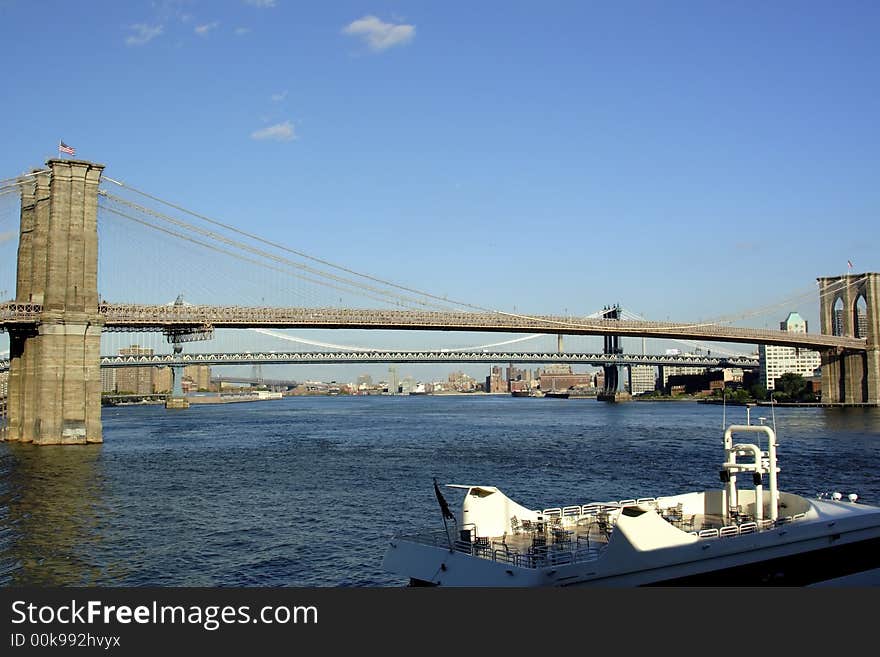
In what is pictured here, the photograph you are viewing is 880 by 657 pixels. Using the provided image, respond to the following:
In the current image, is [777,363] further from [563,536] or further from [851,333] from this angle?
[563,536]

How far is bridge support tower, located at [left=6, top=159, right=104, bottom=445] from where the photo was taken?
47.2 metres

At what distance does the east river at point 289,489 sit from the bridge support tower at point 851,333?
4536cm

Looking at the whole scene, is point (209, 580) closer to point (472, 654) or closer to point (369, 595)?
point (369, 595)

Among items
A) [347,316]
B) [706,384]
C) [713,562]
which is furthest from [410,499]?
[706,384]

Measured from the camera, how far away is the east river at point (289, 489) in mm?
19803

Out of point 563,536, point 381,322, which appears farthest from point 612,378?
point 563,536

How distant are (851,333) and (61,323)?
315 feet

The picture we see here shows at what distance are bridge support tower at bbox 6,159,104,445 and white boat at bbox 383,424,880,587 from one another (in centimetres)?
3721

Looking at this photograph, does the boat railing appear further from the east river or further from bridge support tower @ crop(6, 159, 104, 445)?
bridge support tower @ crop(6, 159, 104, 445)

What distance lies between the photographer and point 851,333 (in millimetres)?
107625

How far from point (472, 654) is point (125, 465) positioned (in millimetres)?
33546

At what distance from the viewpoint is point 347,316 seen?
67.4m

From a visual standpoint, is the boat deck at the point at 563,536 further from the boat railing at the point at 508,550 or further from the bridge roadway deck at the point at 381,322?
the bridge roadway deck at the point at 381,322

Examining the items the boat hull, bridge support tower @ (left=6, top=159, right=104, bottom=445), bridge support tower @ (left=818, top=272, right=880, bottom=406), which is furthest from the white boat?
bridge support tower @ (left=818, top=272, right=880, bottom=406)
